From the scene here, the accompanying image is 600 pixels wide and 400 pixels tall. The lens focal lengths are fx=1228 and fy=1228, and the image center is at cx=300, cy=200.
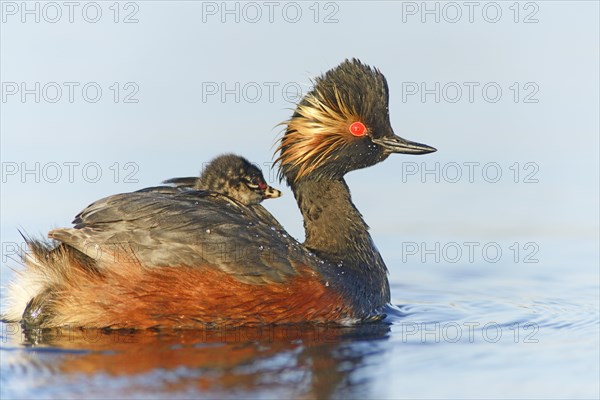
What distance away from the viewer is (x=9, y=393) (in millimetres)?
6758

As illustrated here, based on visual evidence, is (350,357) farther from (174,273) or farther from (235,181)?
(235,181)

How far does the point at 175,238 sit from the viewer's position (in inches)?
327

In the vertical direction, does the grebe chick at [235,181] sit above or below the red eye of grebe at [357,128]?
below

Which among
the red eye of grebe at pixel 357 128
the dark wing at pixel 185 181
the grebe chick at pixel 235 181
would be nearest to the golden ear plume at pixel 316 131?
the red eye of grebe at pixel 357 128

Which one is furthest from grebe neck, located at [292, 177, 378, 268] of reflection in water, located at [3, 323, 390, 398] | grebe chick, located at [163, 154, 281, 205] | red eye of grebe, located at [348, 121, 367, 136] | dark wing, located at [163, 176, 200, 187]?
reflection in water, located at [3, 323, 390, 398]

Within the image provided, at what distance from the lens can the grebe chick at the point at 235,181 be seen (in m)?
9.22

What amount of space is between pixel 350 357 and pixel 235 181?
2053mm

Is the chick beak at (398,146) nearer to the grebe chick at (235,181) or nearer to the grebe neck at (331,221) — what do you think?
the grebe neck at (331,221)

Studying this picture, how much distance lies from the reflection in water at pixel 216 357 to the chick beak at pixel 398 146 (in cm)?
153

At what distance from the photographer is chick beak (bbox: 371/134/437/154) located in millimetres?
9469

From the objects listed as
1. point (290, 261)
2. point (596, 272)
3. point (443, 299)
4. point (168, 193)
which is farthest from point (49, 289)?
point (596, 272)

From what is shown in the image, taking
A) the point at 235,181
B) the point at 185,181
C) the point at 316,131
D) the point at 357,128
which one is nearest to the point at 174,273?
the point at 235,181

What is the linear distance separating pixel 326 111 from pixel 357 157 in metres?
0.47

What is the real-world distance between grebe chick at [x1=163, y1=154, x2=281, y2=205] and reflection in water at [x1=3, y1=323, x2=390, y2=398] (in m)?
1.27
